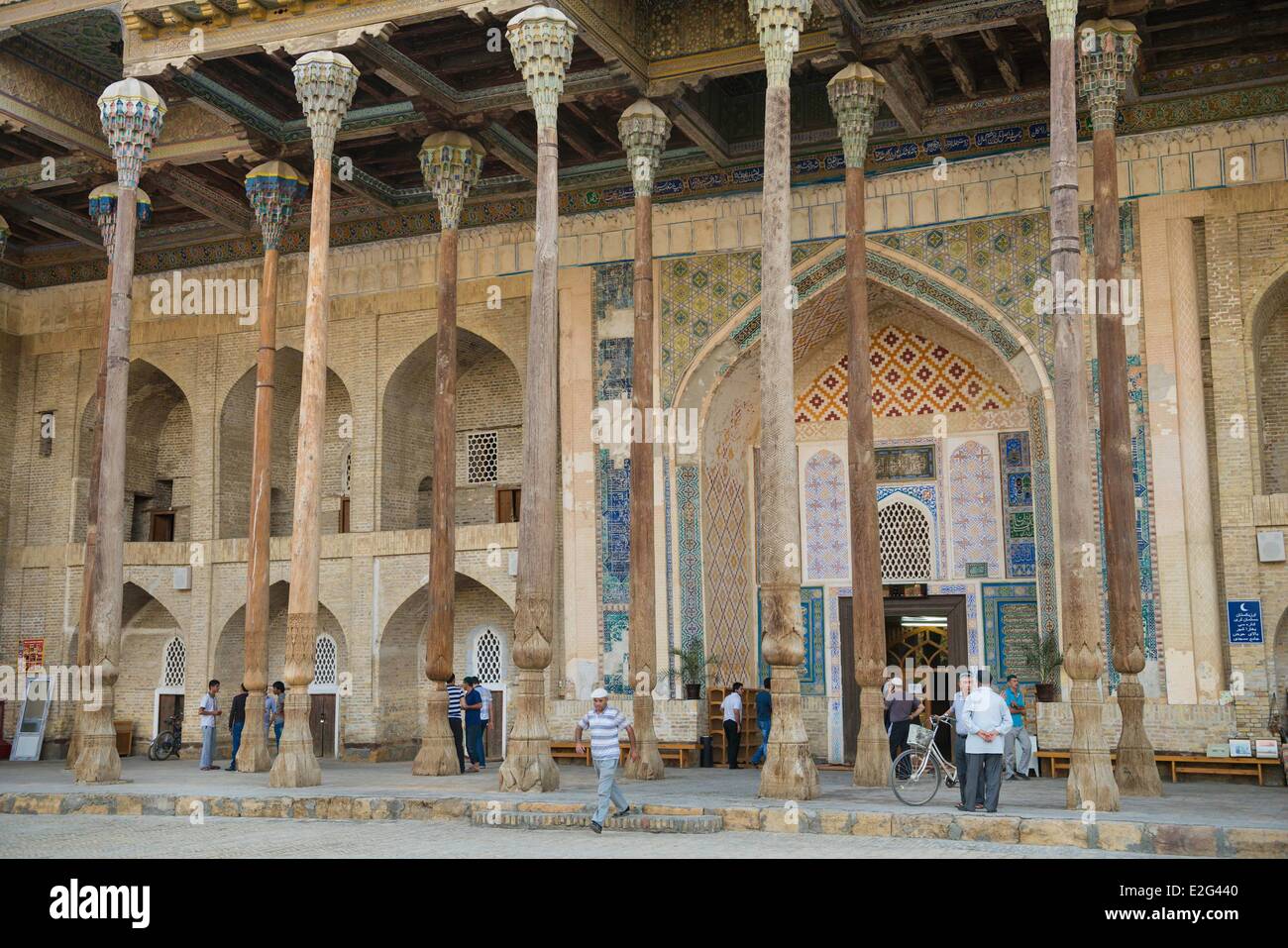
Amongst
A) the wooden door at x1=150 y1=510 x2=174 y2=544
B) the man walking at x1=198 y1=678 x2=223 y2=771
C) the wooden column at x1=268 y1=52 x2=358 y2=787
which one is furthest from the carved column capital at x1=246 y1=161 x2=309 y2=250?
the wooden door at x1=150 y1=510 x2=174 y2=544

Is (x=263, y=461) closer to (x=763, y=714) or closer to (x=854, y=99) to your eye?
(x=763, y=714)

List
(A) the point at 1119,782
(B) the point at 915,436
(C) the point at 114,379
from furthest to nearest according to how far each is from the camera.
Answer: (B) the point at 915,436 → (C) the point at 114,379 → (A) the point at 1119,782

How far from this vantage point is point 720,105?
16.5 metres

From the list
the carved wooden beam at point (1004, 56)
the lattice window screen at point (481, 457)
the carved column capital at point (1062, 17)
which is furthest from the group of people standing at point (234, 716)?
the carved column capital at point (1062, 17)

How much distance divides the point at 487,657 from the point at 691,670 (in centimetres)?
362

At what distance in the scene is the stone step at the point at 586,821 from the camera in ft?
31.7

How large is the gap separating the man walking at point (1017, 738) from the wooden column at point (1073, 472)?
130 inches

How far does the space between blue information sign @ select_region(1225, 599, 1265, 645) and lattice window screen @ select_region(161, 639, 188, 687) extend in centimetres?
1437

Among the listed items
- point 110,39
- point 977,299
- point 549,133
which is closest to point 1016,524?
point 977,299

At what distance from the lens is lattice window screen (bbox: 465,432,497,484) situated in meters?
19.1

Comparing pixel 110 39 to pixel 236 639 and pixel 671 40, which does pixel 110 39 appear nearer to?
pixel 671 40

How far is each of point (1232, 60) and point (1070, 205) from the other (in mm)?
5190

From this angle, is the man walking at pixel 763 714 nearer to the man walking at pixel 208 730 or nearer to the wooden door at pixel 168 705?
the man walking at pixel 208 730

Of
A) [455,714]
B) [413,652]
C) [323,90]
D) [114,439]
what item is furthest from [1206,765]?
[114,439]
